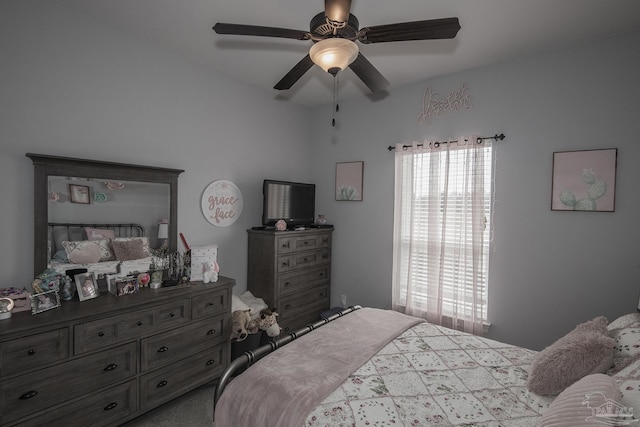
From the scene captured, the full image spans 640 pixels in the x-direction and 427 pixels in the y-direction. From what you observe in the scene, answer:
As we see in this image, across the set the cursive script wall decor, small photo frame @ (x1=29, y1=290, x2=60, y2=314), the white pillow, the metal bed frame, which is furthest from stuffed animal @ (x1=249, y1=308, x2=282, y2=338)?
the cursive script wall decor

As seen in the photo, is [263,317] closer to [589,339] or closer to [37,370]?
[37,370]

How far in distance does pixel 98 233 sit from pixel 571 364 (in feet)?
9.92

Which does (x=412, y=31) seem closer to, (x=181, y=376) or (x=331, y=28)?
(x=331, y=28)

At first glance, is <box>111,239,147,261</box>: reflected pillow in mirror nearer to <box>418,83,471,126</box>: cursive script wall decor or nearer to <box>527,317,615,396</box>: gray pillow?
<box>527,317,615,396</box>: gray pillow

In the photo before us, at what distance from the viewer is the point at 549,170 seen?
2582 mm

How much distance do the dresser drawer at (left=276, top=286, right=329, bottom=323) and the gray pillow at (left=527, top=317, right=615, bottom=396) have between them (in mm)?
2351

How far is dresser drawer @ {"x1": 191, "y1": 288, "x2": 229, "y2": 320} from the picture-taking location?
2293 mm

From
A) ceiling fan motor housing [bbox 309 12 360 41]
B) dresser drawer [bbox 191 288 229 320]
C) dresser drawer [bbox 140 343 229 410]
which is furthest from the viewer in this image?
dresser drawer [bbox 191 288 229 320]

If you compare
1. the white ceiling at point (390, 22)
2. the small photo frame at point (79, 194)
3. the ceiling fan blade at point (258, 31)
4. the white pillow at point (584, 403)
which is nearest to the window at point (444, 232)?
the white ceiling at point (390, 22)

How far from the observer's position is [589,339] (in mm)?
1365

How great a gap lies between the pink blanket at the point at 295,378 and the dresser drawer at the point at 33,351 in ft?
3.33

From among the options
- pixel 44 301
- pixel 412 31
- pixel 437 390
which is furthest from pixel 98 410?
pixel 412 31

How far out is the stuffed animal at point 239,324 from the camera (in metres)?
2.55

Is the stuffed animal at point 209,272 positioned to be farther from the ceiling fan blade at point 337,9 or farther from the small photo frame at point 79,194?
the ceiling fan blade at point 337,9
